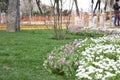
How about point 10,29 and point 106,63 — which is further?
point 10,29

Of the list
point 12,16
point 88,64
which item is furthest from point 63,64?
point 12,16

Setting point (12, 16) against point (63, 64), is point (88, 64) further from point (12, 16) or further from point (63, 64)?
point (12, 16)

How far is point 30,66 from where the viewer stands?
7.46 metres

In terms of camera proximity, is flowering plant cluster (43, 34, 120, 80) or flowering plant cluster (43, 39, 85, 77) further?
flowering plant cluster (43, 39, 85, 77)

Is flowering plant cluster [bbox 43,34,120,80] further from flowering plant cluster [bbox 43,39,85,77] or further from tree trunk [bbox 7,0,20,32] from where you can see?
tree trunk [bbox 7,0,20,32]

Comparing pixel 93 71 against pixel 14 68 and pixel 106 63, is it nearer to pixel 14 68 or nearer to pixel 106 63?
pixel 106 63

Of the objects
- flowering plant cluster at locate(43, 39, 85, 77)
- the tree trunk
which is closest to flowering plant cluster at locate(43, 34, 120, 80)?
flowering plant cluster at locate(43, 39, 85, 77)

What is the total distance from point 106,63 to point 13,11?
50.3 ft

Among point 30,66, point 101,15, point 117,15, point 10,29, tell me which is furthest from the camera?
point 101,15

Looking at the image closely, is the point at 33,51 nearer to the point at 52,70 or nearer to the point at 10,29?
the point at 52,70

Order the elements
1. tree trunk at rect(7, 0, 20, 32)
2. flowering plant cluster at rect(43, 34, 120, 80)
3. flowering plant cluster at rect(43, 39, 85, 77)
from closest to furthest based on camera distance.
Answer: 1. flowering plant cluster at rect(43, 34, 120, 80)
2. flowering plant cluster at rect(43, 39, 85, 77)
3. tree trunk at rect(7, 0, 20, 32)

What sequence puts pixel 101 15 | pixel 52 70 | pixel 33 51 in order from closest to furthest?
pixel 52 70
pixel 33 51
pixel 101 15

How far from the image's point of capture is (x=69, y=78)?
5.92 meters

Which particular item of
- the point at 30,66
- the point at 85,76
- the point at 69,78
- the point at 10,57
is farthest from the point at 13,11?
the point at 85,76
